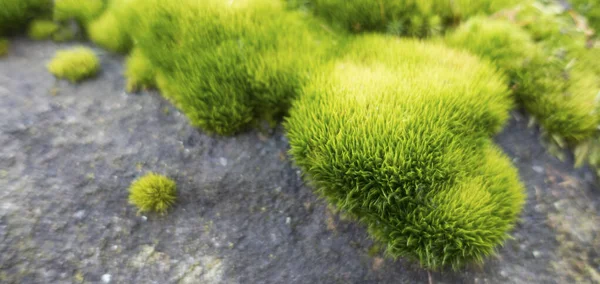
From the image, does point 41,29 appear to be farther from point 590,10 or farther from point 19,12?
point 590,10

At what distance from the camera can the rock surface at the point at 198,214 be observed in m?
2.37

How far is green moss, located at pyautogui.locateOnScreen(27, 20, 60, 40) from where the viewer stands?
371 cm

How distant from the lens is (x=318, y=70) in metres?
2.74

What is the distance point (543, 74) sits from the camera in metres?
2.77

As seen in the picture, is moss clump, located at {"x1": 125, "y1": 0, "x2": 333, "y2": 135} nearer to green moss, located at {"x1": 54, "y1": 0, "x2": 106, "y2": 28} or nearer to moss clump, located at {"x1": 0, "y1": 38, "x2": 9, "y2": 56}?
green moss, located at {"x1": 54, "y1": 0, "x2": 106, "y2": 28}

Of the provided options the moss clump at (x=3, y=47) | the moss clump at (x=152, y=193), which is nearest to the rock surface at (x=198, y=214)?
the moss clump at (x=152, y=193)

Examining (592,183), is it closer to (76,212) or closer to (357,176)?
(357,176)

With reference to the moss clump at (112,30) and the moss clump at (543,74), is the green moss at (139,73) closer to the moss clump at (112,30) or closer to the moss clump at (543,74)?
the moss clump at (112,30)

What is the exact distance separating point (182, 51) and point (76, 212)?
144cm

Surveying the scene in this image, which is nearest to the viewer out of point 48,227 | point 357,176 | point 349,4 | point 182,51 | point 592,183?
point 357,176

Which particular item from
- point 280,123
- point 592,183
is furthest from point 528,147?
point 280,123

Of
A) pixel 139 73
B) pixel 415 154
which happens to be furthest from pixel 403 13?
pixel 139 73

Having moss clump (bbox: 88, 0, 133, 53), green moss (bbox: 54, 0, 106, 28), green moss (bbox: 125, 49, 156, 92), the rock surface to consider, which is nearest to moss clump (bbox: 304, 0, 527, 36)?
the rock surface

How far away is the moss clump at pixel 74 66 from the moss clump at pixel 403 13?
7.37 ft
